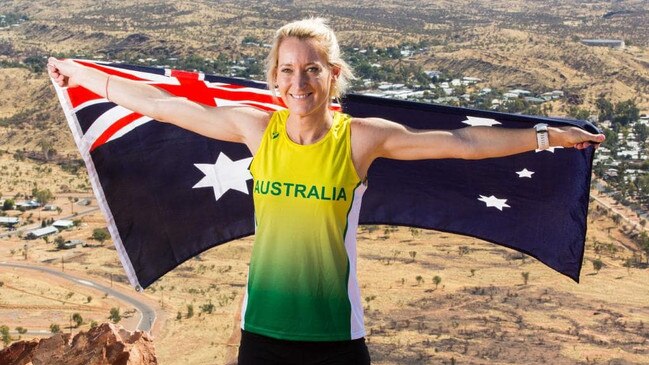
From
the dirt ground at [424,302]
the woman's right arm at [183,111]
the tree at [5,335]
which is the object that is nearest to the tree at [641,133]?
the dirt ground at [424,302]

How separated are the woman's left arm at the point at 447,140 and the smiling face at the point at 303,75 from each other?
212 millimetres

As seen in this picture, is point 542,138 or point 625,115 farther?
point 625,115

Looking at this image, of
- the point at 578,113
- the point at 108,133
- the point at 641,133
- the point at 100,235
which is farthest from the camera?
the point at 578,113

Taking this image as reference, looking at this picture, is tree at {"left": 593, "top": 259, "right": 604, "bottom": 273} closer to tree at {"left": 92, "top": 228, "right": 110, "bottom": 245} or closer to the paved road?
the paved road

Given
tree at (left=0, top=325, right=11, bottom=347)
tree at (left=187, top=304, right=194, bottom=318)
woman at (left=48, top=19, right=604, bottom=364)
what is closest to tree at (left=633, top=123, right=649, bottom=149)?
tree at (left=187, top=304, right=194, bottom=318)

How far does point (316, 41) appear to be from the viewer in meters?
3.76

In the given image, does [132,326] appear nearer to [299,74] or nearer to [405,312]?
[405,312]

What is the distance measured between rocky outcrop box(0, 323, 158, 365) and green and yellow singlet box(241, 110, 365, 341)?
6.03 meters

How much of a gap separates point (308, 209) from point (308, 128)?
370 mm

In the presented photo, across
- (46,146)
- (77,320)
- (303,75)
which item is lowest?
(77,320)

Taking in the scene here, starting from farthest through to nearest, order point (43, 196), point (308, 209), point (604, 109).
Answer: point (604, 109) < point (43, 196) < point (308, 209)

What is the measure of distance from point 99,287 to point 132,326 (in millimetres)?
5389

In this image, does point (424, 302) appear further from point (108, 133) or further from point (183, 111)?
point (183, 111)

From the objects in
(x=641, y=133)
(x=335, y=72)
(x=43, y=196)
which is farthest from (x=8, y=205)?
(x=335, y=72)
